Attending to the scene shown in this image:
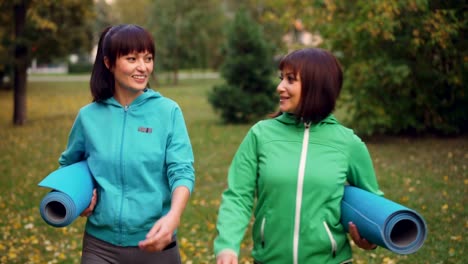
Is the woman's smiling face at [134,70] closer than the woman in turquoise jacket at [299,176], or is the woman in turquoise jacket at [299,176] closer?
the woman in turquoise jacket at [299,176]

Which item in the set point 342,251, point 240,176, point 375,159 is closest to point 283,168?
point 240,176

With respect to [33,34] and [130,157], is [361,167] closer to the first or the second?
[130,157]

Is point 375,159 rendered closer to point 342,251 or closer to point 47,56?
point 342,251

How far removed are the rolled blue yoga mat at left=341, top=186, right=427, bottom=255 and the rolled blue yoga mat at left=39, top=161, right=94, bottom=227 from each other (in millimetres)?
1189

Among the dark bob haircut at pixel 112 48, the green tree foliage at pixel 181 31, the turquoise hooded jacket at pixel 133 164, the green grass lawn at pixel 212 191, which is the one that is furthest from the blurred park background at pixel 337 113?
the green tree foliage at pixel 181 31

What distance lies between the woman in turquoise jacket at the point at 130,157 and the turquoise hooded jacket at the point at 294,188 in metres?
0.36

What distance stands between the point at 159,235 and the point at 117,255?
444mm

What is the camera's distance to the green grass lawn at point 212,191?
6.29 m

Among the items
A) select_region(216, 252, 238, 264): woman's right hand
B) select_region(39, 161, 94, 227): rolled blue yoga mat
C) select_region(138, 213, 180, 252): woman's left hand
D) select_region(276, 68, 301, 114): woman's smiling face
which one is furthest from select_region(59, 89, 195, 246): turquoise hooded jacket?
select_region(276, 68, 301, 114): woman's smiling face

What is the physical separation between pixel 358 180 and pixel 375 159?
7.91m

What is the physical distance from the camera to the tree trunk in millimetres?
17656

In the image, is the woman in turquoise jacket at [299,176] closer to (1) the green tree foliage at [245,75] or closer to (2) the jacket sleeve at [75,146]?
(2) the jacket sleeve at [75,146]

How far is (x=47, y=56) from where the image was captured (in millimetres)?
20078

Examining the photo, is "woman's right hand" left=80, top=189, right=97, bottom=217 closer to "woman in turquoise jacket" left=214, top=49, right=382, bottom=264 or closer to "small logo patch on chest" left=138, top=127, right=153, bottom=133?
"small logo patch on chest" left=138, top=127, right=153, bottom=133
